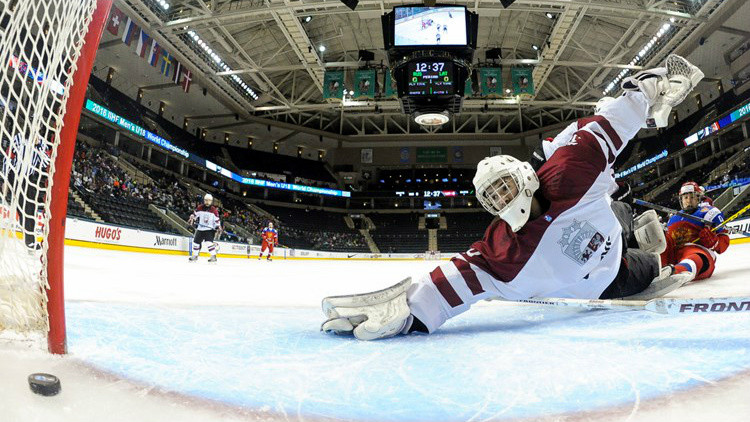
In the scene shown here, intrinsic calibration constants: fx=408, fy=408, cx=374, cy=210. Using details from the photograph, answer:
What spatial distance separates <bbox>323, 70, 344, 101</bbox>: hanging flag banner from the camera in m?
12.9

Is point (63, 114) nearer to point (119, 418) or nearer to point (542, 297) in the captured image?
point (119, 418)

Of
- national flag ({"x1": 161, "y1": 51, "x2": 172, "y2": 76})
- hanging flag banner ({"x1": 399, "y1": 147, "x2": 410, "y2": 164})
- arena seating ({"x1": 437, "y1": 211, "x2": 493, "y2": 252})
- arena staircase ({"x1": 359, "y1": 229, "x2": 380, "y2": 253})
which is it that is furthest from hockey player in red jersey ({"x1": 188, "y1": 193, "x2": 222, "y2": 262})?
hanging flag banner ({"x1": 399, "y1": 147, "x2": 410, "y2": 164})

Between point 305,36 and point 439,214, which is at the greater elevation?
point 305,36

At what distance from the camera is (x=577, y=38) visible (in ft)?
47.4

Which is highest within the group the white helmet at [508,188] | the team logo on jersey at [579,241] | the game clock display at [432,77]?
the game clock display at [432,77]

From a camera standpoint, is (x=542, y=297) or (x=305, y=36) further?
(x=305, y=36)

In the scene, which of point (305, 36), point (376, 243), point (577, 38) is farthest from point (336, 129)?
point (577, 38)

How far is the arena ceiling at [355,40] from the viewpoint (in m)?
11.2

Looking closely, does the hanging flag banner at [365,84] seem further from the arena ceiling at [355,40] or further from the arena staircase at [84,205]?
the arena staircase at [84,205]

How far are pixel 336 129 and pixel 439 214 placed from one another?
8799mm

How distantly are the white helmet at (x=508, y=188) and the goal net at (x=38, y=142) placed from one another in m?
1.20

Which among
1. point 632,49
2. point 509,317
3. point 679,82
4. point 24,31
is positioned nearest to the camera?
point 24,31

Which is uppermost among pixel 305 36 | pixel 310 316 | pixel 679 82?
pixel 305 36

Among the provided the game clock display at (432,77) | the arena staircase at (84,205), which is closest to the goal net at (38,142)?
the game clock display at (432,77)
